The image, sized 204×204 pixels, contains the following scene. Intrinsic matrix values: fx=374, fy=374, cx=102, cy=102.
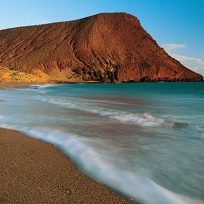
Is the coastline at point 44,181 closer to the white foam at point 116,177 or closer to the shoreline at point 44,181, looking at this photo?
the shoreline at point 44,181

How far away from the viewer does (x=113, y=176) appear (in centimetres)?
525

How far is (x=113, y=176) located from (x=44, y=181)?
998 millimetres

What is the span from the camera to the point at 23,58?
12556 centimetres

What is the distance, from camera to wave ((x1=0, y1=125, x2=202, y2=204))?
4.37 m

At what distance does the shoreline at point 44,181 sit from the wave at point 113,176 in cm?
18

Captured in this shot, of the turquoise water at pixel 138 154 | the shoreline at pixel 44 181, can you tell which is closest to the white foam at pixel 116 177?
the turquoise water at pixel 138 154

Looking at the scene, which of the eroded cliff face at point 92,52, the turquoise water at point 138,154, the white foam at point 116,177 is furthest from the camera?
the eroded cliff face at point 92,52

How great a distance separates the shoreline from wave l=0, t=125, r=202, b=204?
180mm

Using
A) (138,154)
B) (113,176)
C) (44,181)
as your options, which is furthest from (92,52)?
(44,181)

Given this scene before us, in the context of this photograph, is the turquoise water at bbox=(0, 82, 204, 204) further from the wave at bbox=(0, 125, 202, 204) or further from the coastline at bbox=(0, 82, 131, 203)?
the coastline at bbox=(0, 82, 131, 203)

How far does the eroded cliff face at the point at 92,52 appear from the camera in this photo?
121312 mm

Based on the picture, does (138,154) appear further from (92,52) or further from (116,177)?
(92,52)

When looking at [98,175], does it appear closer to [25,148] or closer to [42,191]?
[42,191]

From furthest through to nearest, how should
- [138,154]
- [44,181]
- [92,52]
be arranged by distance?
1. [92,52]
2. [138,154]
3. [44,181]
